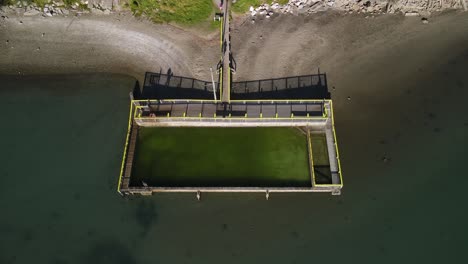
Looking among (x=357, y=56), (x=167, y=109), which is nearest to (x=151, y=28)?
(x=167, y=109)

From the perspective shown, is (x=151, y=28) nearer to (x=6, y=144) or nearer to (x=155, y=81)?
(x=155, y=81)

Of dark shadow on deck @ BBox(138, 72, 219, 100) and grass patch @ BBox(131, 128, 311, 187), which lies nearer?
grass patch @ BBox(131, 128, 311, 187)

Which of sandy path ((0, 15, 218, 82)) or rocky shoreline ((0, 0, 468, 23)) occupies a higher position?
rocky shoreline ((0, 0, 468, 23))

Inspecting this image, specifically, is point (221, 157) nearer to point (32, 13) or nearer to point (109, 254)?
point (109, 254)

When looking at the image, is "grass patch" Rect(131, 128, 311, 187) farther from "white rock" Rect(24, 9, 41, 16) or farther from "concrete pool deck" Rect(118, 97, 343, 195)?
"white rock" Rect(24, 9, 41, 16)

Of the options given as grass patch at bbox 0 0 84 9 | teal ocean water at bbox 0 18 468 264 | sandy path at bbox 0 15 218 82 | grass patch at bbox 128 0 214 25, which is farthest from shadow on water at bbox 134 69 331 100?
grass patch at bbox 0 0 84 9

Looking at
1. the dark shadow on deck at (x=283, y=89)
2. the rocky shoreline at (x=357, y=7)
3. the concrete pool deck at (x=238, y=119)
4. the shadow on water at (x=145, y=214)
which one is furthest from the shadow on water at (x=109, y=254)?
the rocky shoreline at (x=357, y=7)
